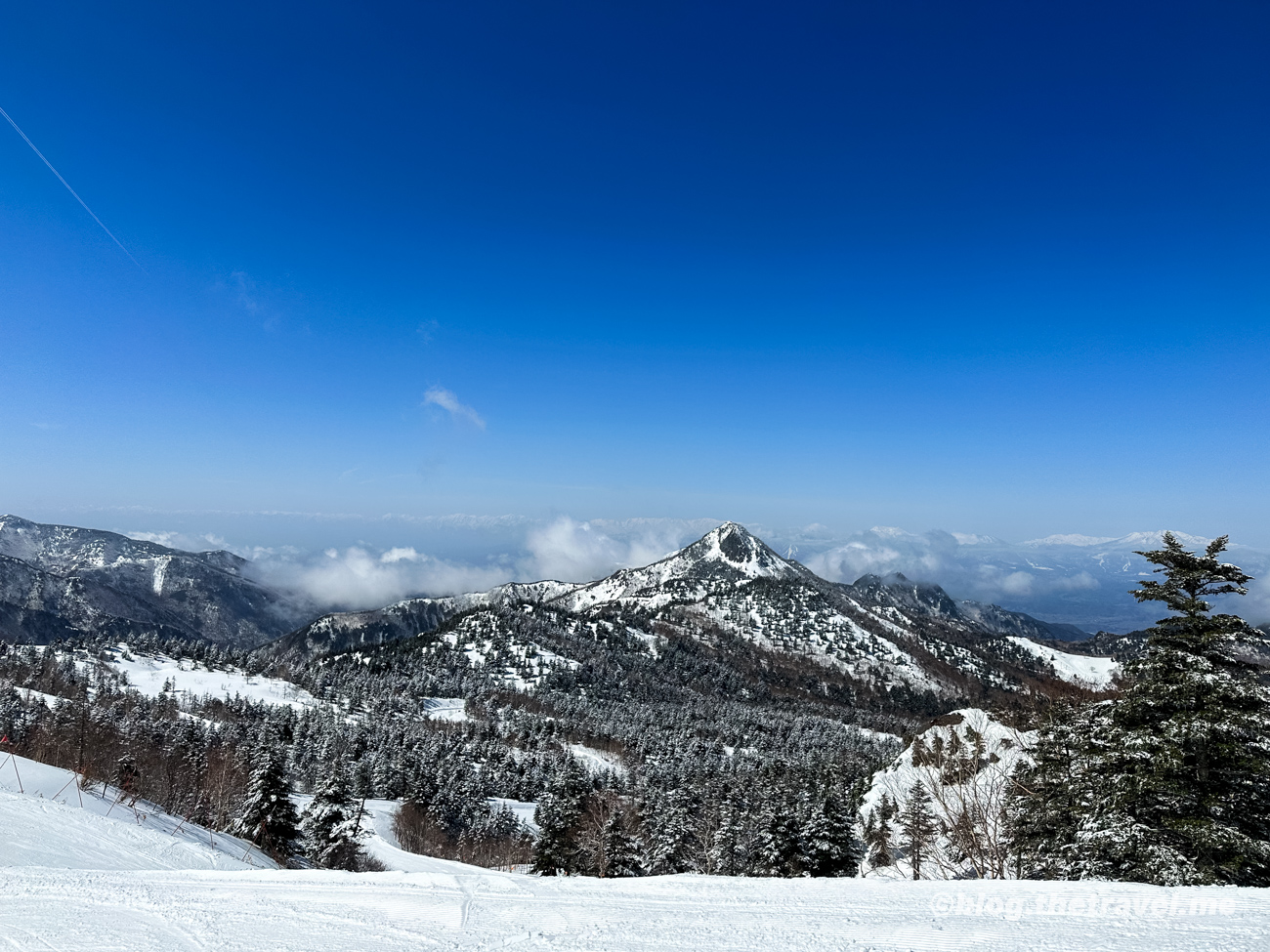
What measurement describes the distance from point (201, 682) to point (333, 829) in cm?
18341

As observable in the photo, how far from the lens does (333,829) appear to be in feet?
106

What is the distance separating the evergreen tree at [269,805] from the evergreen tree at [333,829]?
62.0 inches

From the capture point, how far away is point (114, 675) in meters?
157

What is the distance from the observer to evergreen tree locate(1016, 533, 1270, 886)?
12633 mm

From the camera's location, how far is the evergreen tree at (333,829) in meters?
31.5

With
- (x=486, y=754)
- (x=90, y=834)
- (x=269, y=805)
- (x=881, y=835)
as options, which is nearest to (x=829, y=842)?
(x=881, y=835)

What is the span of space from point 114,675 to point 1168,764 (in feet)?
706

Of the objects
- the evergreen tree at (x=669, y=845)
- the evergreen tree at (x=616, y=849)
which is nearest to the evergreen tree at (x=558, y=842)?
the evergreen tree at (x=616, y=849)

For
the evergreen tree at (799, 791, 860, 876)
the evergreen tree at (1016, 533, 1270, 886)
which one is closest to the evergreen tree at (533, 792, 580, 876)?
the evergreen tree at (799, 791, 860, 876)

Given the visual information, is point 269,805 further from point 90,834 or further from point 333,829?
point 90,834

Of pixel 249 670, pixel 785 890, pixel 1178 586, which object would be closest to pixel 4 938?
pixel 785 890

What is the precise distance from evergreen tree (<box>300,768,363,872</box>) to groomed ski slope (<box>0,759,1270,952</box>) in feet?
94.7

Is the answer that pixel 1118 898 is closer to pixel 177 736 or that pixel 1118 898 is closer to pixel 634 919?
pixel 634 919

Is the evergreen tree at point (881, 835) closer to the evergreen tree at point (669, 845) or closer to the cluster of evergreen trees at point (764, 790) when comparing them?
the cluster of evergreen trees at point (764, 790)
